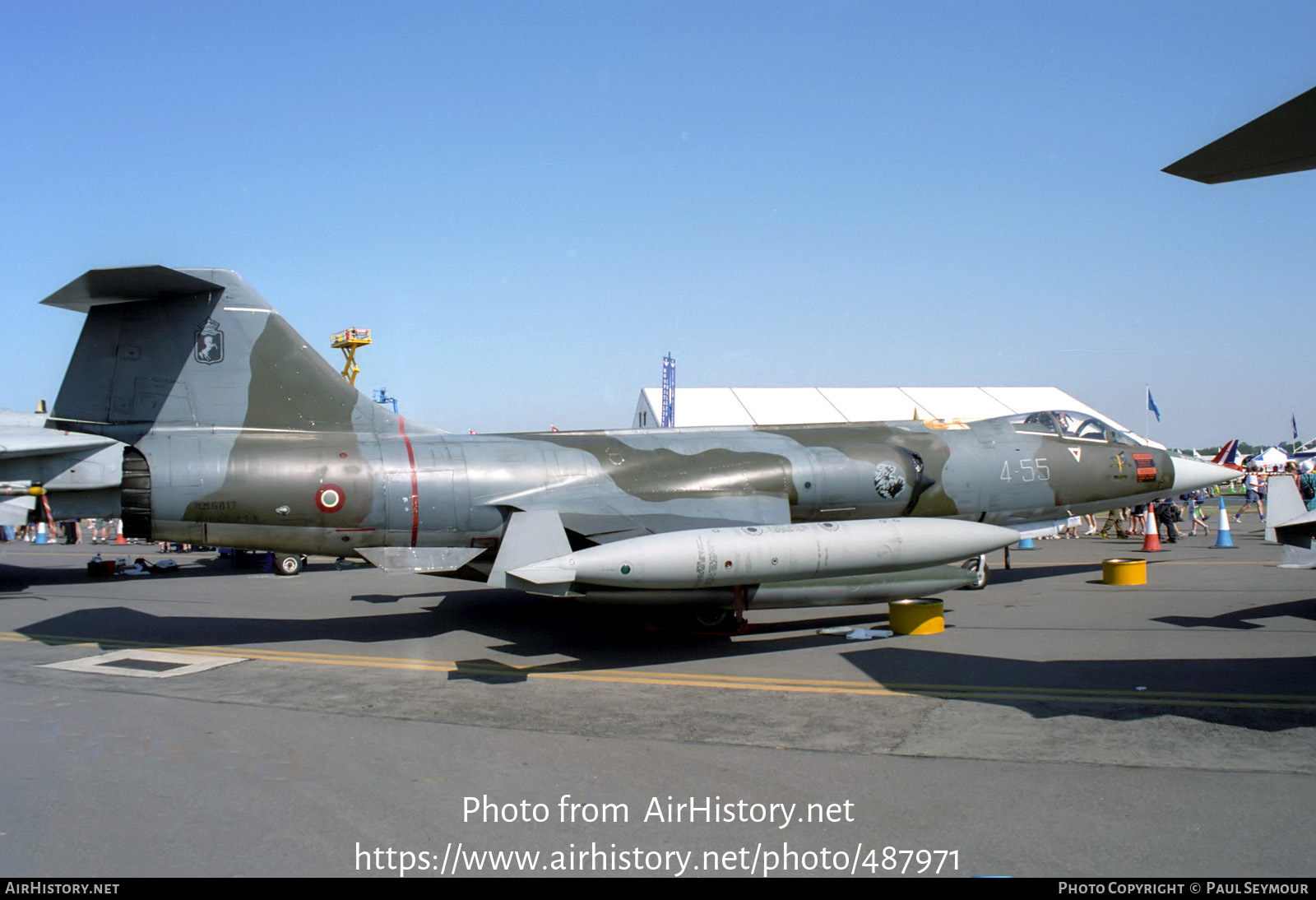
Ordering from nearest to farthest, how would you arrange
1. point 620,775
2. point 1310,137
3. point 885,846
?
point 885,846, point 1310,137, point 620,775

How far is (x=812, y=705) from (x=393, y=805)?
358cm

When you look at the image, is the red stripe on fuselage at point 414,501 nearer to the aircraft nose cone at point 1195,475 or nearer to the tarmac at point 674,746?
the tarmac at point 674,746

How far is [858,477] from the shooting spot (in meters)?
11.4

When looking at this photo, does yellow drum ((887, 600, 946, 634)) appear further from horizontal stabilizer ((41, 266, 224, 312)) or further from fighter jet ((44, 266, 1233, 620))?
horizontal stabilizer ((41, 266, 224, 312))

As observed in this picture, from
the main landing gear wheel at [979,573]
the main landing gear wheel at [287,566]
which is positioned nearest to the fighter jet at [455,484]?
the main landing gear wheel at [979,573]

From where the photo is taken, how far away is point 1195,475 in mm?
13977

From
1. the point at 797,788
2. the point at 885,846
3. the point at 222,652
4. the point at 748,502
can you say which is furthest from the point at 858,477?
the point at 222,652

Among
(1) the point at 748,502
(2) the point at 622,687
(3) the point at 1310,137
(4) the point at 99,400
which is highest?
(3) the point at 1310,137

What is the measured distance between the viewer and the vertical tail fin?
9148 millimetres

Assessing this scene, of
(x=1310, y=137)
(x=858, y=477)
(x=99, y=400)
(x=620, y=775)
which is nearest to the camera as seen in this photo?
(x=1310, y=137)

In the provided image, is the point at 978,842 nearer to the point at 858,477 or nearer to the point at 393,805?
the point at 393,805

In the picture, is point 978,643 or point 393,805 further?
point 978,643

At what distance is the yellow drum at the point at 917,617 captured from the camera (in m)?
9.95

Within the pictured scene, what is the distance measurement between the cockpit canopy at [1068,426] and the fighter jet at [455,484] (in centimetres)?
264
